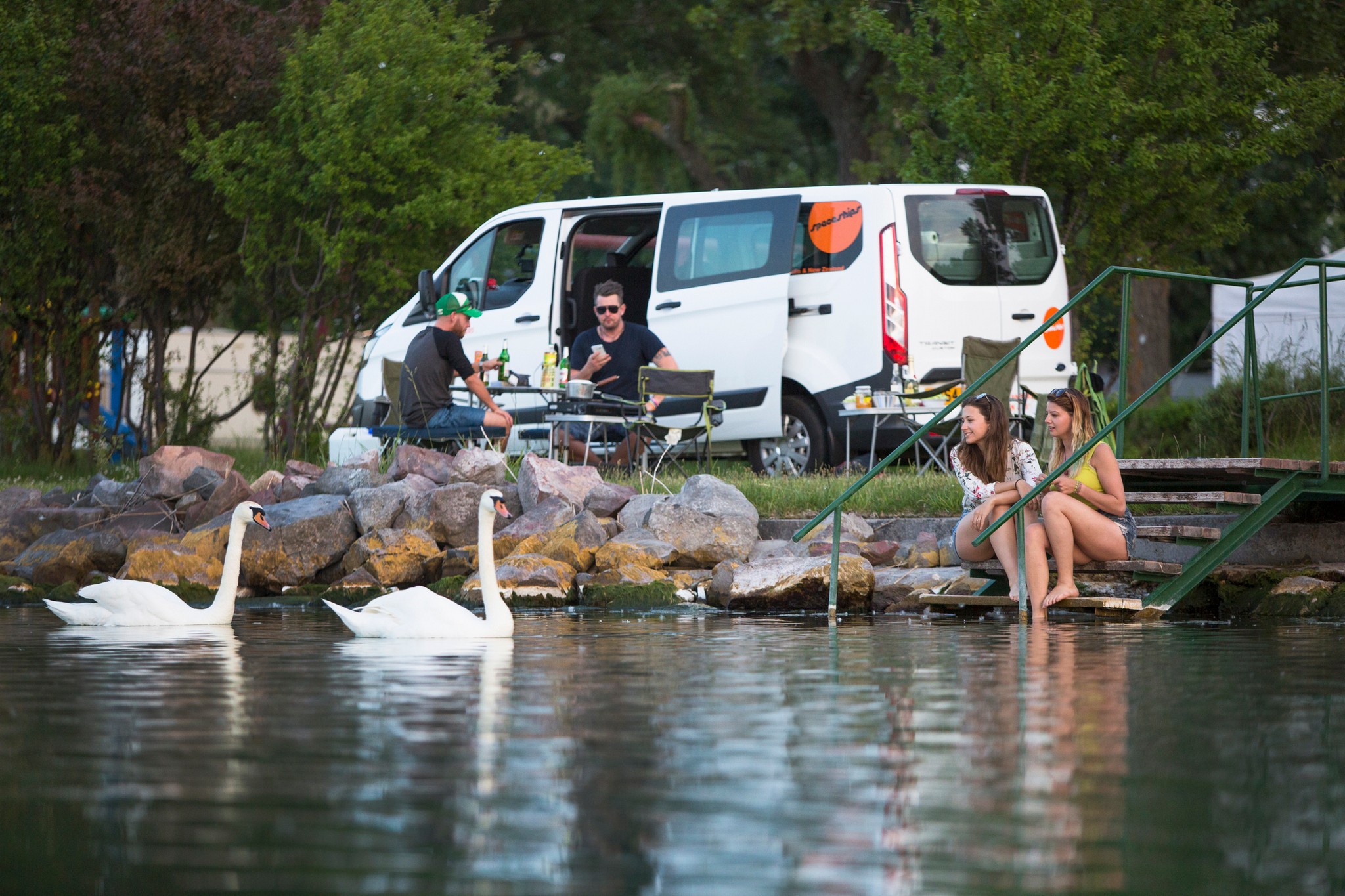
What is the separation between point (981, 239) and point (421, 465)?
4.51 meters

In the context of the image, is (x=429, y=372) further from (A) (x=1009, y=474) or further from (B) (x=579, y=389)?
(A) (x=1009, y=474)

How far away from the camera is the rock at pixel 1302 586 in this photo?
377 inches

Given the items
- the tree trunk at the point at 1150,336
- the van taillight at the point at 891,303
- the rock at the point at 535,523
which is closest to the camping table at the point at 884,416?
the van taillight at the point at 891,303

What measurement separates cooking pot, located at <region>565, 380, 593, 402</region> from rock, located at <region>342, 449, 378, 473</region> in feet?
5.03

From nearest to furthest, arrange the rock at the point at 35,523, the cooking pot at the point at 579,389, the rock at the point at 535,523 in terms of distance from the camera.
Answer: the rock at the point at 535,523
the cooking pot at the point at 579,389
the rock at the point at 35,523

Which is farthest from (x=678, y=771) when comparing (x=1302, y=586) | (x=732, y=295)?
(x=732, y=295)

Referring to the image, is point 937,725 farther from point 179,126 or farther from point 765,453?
point 179,126

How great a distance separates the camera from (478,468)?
1277 cm

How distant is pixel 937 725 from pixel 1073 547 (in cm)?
445

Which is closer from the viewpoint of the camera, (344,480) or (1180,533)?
(1180,533)

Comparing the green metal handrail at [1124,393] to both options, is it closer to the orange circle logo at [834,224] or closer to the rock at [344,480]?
the orange circle logo at [834,224]

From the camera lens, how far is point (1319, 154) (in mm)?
25141

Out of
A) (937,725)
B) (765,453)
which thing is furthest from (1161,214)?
(937,725)

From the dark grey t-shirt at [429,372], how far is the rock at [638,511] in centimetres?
207
